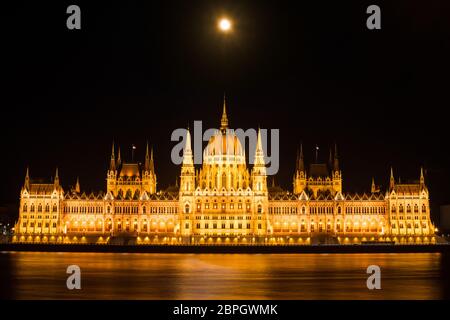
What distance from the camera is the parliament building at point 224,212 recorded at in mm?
110500

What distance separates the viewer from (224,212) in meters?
111

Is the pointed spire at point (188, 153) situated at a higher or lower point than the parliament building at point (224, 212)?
higher

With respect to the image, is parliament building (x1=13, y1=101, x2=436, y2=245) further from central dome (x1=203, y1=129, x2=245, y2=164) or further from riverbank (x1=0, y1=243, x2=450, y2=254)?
riverbank (x1=0, y1=243, x2=450, y2=254)

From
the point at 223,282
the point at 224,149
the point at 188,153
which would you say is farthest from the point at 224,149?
the point at 223,282

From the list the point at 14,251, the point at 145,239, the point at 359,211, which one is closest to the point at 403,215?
the point at 359,211

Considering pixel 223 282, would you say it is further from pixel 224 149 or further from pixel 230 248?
pixel 224 149

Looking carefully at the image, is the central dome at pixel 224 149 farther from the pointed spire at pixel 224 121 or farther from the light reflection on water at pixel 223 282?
the light reflection on water at pixel 223 282

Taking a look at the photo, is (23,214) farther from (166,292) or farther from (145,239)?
(166,292)

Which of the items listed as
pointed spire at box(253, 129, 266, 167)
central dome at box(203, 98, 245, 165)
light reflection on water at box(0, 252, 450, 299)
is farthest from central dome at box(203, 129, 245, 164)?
light reflection on water at box(0, 252, 450, 299)

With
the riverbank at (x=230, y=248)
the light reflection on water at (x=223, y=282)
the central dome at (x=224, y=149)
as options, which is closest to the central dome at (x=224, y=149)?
the central dome at (x=224, y=149)

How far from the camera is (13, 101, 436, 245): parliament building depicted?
4350 inches

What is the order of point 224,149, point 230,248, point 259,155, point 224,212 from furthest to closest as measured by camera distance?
point 224,149
point 259,155
point 224,212
point 230,248

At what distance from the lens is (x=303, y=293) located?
122ft

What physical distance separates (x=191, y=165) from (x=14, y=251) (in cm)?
3279
